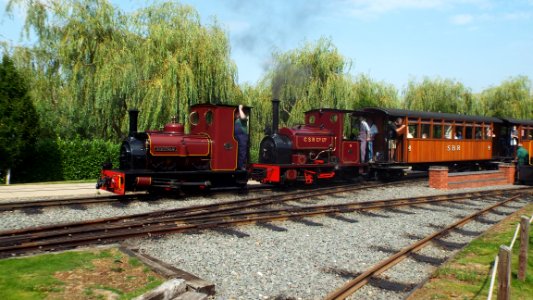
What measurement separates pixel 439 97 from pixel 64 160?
27879mm

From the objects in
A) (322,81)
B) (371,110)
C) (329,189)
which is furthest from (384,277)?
(322,81)

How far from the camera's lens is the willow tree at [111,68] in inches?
747

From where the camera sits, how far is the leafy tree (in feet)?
51.0

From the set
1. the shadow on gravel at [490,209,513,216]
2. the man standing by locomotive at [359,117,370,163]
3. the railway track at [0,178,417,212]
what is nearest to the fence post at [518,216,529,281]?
the shadow on gravel at [490,209,513,216]

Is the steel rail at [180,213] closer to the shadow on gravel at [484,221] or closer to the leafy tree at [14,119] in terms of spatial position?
the shadow on gravel at [484,221]

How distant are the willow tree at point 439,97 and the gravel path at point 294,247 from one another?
24.5 m

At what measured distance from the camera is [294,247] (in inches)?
310

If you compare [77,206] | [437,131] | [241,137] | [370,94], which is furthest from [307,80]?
[77,206]

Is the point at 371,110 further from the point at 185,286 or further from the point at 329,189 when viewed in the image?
the point at 185,286

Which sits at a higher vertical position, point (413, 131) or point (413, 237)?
point (413, 131)

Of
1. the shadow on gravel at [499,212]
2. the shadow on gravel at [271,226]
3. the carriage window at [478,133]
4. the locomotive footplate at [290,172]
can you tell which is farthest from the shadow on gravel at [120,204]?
the carriage window at [478,133]

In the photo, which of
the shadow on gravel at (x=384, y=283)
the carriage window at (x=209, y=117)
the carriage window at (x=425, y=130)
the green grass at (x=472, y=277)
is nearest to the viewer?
the green grass at (x=472, y=277)

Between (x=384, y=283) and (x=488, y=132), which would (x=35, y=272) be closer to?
(x=384, y=283)

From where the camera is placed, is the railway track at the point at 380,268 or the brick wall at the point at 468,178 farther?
the brick wall at the point at 468,178
